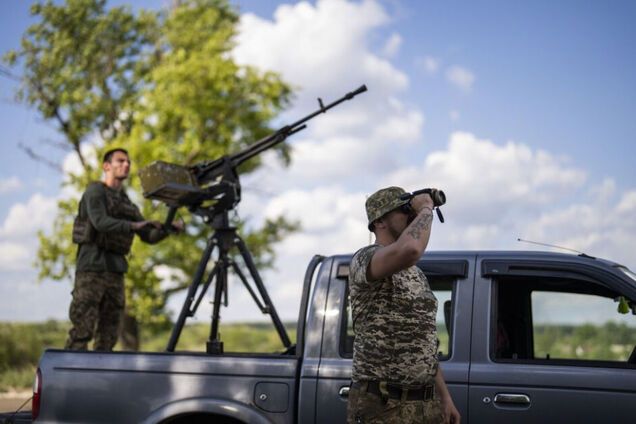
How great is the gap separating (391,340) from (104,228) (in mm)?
3506

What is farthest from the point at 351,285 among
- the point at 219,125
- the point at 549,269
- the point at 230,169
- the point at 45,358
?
the point at 219,125

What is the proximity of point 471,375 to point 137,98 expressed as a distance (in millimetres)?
19720

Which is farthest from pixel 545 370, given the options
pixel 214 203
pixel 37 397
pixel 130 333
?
pixel 130 333

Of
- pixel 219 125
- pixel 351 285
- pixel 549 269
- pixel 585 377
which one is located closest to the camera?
pixel 351 285

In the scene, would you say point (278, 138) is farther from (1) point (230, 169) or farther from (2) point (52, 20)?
(2) point (52, 20)

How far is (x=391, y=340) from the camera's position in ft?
12.1

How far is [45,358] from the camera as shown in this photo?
5.02 metres

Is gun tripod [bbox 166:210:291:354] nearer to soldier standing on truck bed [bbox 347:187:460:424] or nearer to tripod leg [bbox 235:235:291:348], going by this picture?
tripod leg [bbox 235:235:291:348]

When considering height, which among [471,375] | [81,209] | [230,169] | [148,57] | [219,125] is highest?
[148,57]

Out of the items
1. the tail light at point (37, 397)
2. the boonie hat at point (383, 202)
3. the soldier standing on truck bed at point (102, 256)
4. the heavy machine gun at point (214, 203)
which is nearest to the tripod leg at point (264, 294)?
the heavy machine gun at point (214, 203)

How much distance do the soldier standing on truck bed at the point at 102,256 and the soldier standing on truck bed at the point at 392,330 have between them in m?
3.27

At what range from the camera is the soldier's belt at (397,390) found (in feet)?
12.0

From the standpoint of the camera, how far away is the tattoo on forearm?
3520mm

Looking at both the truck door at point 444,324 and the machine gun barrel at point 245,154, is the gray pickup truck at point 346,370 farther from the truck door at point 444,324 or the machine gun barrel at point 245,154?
the machine gun barrel at point 245,154
